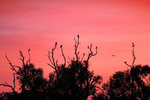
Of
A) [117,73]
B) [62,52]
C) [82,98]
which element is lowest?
[82,98]

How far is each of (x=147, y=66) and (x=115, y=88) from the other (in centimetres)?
1376

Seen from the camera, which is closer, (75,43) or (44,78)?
(75,43)

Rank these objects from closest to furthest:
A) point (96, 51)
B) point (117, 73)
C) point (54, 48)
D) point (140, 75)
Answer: point (54, 48)
point (96, 51)
point (140, 75)
point (117, 73)

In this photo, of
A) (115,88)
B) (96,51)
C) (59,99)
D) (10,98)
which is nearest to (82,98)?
(96,51)

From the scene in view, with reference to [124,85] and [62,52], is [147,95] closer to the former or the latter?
[124,85]

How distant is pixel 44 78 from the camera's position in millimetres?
67562

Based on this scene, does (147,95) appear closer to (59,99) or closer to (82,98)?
(59,99)

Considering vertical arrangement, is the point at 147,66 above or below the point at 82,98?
above

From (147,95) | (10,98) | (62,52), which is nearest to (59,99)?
(10,98)

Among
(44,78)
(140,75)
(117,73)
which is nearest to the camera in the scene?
(140,75)

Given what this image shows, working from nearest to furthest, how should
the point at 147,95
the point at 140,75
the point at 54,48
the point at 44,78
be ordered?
the point at 54,48 < the point at 147,95 < the point at 140,75 < the point at 44,78

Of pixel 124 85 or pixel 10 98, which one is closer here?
pixel 10 98

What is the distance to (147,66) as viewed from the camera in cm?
5834

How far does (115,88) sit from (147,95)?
13809mm
